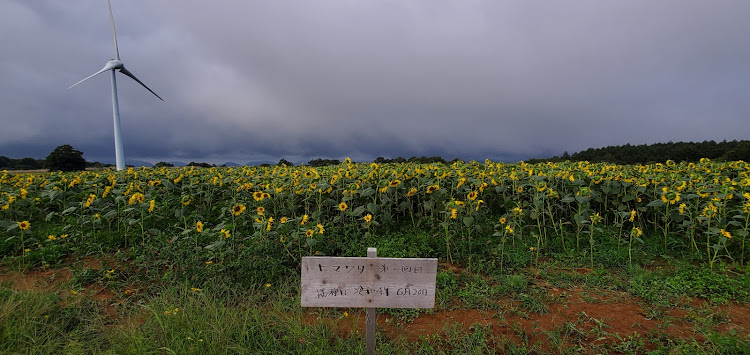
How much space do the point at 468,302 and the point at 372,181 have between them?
8.45 feet

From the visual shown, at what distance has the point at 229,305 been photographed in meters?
3.89

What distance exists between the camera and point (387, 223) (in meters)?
5.71

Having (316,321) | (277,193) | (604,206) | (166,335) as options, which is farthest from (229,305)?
(604,206)

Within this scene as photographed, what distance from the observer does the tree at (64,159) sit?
96.0 ft

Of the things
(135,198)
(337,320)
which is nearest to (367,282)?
(337,320)

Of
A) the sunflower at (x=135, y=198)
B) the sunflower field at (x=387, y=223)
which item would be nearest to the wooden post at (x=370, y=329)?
the sunflower field at (x=387, y=223)

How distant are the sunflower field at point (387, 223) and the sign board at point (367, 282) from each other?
137 centimetres

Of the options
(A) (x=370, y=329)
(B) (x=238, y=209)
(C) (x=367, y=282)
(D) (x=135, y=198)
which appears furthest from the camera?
(D) (x=135, y=198)

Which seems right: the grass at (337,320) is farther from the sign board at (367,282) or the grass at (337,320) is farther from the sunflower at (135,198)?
the sunflower at (135,198)

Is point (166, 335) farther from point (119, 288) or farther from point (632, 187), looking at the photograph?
point (632, 187)

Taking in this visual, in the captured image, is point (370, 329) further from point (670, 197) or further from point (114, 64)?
point (114, 64)

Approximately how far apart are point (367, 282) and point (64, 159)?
36.2 metres

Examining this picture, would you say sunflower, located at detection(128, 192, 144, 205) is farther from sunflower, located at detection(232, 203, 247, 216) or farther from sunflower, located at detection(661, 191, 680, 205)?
sunflower, located at detection(661, 191, 680, 205)

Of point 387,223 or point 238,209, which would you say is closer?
point 238,209
